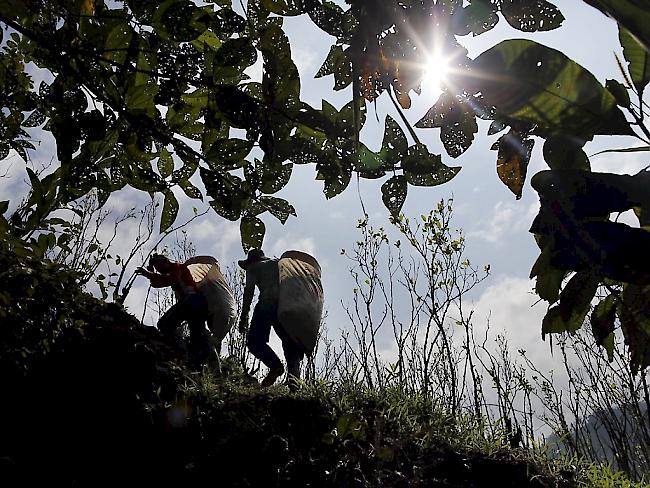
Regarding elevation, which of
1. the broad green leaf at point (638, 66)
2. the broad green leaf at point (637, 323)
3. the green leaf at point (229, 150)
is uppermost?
the green leaf at point (229, 150)

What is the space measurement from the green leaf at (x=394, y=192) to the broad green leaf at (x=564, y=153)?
1.11 feet

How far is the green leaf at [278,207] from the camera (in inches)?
42.2

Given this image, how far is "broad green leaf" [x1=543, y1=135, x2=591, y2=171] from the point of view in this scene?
56 centimetres

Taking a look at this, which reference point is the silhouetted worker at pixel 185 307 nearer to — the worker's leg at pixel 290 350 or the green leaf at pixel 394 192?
the worker's leg at pixel 290 350

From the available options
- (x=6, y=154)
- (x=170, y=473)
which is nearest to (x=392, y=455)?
(x=170, y=473)

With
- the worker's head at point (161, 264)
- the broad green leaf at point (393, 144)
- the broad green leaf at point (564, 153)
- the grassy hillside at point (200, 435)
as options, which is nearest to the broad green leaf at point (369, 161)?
the broad green leaf at point (393, 144)

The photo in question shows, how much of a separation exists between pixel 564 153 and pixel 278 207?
0.63 m

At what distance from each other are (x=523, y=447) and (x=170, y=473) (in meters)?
2.39

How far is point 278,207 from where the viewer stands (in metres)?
1.07

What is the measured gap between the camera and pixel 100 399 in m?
3.33

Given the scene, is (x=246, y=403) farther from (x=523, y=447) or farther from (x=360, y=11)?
(x=360, y=11)

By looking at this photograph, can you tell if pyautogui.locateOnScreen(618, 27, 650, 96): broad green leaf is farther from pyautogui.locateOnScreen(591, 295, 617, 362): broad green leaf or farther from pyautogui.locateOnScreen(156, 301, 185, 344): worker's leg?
pyautogui.locateOnScreen(156, 301, 185, 344): worker's leg

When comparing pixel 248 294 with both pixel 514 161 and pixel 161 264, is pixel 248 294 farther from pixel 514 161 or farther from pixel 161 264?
pixel 514 161

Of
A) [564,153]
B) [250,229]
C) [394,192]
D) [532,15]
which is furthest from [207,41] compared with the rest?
[564,153]
